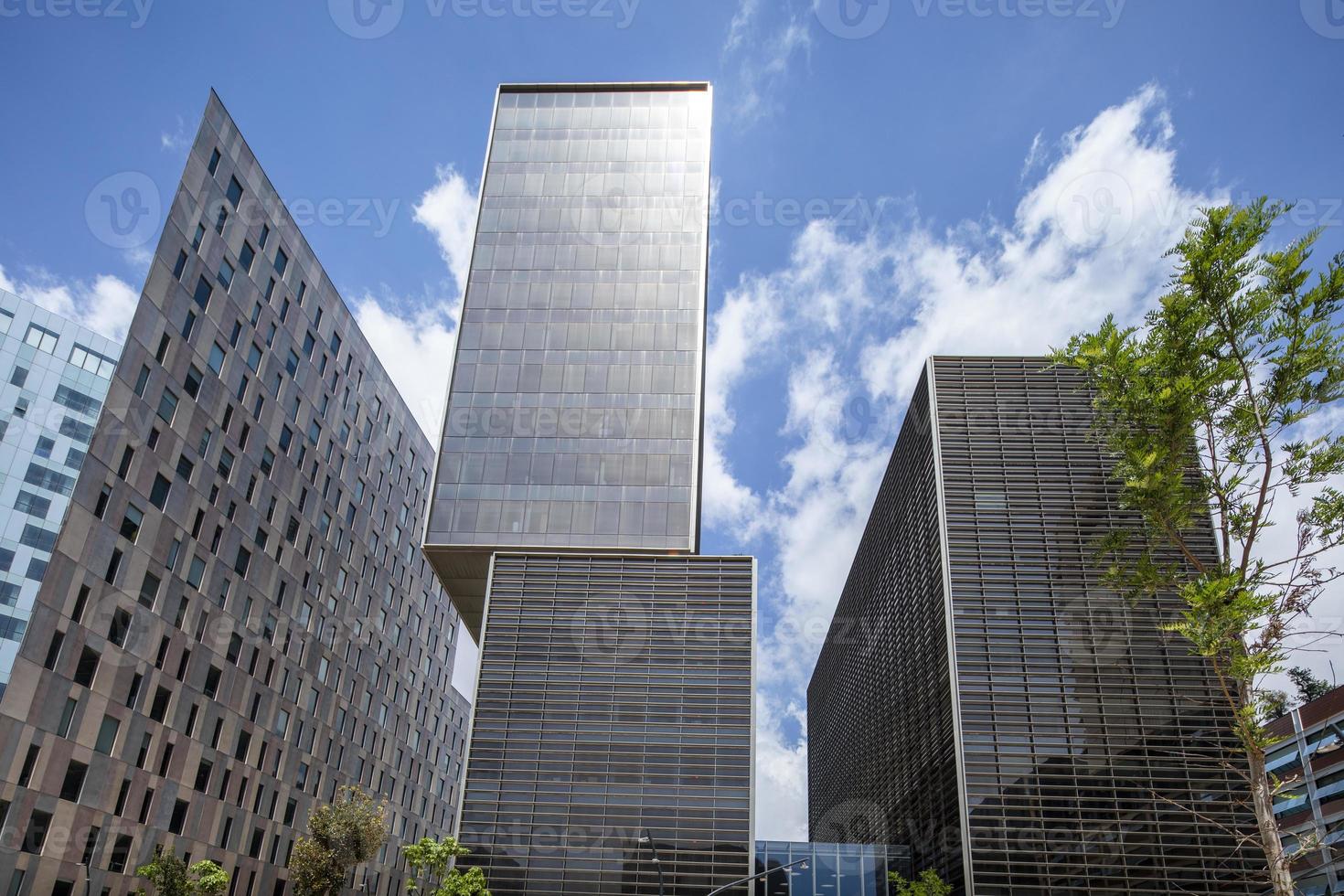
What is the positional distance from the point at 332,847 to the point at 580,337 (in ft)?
96.2

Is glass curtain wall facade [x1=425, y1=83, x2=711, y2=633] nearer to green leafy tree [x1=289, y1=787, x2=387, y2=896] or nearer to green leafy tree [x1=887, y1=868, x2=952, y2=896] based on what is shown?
green leafy tree [x1=289, y1=787, x2=387, y2=896]

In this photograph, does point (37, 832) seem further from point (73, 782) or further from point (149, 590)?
point (149, 590)

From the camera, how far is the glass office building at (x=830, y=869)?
5297 centimetres

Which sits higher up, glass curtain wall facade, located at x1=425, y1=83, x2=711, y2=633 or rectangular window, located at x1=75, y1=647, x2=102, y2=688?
glass curtain wall facade, located at x1=425, y1=83, x2=711, y2=633

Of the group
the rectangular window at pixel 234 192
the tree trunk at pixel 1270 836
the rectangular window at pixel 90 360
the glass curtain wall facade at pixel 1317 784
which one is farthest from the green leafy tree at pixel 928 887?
the rectangular window at pixel 90 360

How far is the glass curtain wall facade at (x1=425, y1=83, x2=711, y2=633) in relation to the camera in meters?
53.6

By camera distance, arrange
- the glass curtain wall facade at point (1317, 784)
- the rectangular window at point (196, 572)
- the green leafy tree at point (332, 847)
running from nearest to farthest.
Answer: the green leafy tree at point (332, 847), the rectangular window at point (196, 572), the glass curtain wall facade at point (1317, 784)

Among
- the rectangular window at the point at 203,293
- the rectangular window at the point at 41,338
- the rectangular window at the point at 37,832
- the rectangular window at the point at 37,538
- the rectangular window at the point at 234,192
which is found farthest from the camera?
the rectangular window at the point at 41,338

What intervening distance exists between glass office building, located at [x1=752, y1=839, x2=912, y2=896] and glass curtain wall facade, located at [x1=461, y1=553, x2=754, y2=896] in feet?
30.7

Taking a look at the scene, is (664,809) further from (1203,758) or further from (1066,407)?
(1066,407)

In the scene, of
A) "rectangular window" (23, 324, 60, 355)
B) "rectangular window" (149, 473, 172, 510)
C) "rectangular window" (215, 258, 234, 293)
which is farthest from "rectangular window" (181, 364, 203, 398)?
"rectangular window" (23, 324, 60, 355)

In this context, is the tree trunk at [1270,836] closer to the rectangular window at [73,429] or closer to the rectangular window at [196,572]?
the rectangular window at [196,572]

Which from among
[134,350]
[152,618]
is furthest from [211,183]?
[152,618]

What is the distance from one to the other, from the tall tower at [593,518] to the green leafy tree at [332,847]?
288 inches
